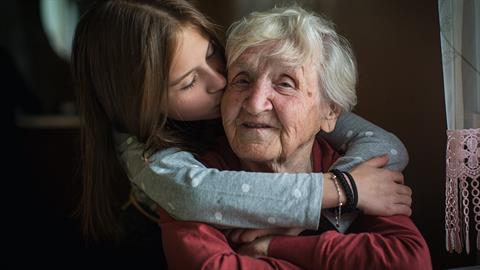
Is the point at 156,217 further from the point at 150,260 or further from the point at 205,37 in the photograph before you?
the point at 205,37

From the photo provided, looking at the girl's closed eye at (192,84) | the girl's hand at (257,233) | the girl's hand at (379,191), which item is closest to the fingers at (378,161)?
the girl's hand at (379,191)

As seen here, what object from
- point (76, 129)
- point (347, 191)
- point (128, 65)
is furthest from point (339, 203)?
point (76, 129)

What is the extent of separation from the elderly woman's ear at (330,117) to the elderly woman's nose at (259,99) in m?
→ 0.15

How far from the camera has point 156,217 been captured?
→ 4.86 ft

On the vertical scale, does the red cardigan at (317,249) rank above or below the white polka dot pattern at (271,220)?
below

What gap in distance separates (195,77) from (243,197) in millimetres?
330

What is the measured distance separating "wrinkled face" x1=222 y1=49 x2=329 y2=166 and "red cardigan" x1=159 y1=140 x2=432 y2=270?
189 millimetres

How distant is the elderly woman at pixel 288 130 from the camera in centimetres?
84

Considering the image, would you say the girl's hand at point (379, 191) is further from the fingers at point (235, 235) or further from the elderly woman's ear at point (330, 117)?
the fingers at point (235, 235)

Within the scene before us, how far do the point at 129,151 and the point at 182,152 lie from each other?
156 millimetres

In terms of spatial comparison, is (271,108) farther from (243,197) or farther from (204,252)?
(204,252)

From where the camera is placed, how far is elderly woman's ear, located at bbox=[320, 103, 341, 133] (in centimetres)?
99

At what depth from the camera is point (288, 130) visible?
0.92 m

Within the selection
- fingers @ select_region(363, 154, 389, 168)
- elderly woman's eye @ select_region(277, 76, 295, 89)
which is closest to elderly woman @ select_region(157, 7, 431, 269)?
elderly woman's eye @ select_region(277, 76, 295, 89)
